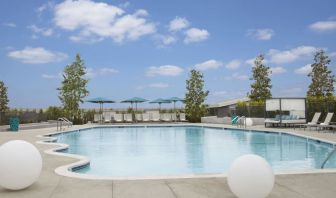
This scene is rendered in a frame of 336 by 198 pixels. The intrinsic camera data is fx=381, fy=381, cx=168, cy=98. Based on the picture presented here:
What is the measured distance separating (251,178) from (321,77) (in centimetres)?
3742

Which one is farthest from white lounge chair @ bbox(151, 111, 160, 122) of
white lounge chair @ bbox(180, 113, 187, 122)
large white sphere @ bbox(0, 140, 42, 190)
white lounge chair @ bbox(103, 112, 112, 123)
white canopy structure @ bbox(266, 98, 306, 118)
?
large white sphere @ bbox(0, 140, 42, 190)

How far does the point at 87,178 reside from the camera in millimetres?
6719

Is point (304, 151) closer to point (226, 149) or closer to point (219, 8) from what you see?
point (226, 149)

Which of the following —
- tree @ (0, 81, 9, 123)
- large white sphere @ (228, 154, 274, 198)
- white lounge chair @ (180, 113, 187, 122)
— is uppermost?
tree @ (0, 81, 9, 123)

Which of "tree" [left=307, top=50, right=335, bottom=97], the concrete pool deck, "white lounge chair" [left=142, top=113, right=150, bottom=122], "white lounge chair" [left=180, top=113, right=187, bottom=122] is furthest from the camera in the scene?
"tree" [left=307, top=50, right=335, bottom=97]

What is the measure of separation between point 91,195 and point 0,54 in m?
30.0

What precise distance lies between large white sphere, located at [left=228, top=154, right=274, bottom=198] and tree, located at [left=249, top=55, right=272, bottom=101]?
36903mm

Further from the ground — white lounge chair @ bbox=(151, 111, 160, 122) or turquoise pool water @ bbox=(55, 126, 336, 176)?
white lounge chair @ bbox=(151, 111, 160, 122)

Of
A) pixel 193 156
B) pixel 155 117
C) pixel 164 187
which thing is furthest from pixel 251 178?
pixel 155 117

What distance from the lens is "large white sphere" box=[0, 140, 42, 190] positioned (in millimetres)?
5422

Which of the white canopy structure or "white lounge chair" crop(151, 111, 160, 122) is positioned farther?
"white lounge chair" crop(151, 111, 160, 122)

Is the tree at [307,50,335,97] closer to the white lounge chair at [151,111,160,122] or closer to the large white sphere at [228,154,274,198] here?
the white lounge chair at [151,111,160,122]

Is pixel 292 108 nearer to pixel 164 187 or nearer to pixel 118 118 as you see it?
pixel 118 118

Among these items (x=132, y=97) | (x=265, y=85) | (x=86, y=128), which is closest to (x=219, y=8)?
(x=86, y=128)
